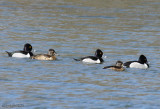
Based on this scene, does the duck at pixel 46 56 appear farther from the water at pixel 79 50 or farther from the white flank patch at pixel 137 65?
the white flank patch at pixel 137 65

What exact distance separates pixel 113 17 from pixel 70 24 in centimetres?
586

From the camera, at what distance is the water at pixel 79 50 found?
50.1 feet

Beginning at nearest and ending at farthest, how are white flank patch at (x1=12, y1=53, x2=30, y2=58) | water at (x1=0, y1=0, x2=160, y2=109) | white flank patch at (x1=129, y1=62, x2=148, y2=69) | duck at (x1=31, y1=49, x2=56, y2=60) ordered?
1. water at (x1=0, y1=0, x2=160, y2=109)
2. white flank patch at (x1=129, y1=62, x2=148, y2=69)
3. duck at (x1=31, y1=49, x2=56, y2=60)
4. white flank patch at (x1=12, y1=53, x2=30, y2=58)

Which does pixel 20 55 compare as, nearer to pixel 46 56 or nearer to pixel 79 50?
pixel 46 56

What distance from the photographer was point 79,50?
26.1m

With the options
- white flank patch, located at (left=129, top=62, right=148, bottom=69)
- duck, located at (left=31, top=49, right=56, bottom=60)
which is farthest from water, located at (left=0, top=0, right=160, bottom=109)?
duck, located at (left=31, top=49, right=56, bottom=60)

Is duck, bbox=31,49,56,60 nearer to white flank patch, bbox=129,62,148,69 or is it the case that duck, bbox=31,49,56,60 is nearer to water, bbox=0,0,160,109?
water, bbox=0,0,160,109

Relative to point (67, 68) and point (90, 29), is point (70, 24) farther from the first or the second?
point (67, 68)

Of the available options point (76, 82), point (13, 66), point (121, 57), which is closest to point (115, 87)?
point (76, 82)

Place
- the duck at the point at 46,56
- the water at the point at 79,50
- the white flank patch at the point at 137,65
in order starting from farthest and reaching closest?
the duck at the point at 46,56, the white flank patch at the point at 137,65, the water at the point at 79,50

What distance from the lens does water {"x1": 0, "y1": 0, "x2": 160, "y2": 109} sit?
15.3 meters

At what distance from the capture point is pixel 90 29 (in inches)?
1388

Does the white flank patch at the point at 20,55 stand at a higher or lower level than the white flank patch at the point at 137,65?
higher

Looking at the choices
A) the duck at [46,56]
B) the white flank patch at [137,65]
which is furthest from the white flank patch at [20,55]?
the white flank patch at [137,65]
